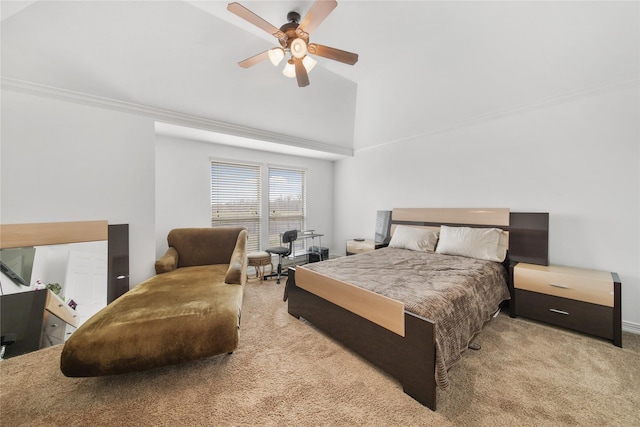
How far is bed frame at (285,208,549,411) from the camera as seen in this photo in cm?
140

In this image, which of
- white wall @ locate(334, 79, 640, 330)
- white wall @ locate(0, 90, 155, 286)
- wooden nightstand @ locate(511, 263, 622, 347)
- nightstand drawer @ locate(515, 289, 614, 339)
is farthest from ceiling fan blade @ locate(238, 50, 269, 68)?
nightstand drawer @ locate(515, 289, 614, 339)

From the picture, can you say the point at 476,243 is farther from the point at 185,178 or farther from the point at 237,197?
the point at 185,178

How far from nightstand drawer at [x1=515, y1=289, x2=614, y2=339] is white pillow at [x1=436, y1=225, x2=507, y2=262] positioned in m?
0.47

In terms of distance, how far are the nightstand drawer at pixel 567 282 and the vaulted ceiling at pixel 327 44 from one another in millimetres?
1960

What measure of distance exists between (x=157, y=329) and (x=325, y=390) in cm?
123

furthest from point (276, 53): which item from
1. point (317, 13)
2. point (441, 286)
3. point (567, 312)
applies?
point (567, 312)

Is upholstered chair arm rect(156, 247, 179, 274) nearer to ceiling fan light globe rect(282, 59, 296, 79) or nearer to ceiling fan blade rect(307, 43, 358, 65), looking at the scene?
ceiling fan light globe rect(282, 59, 296, 79)

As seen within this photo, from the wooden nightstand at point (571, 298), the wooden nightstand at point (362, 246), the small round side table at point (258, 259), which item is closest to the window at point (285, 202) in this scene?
the small round side table at point (258, 259)

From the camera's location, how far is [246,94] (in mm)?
2967

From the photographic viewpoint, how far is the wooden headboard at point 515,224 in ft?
8.57

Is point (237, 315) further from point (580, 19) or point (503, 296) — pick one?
point (580, 19)

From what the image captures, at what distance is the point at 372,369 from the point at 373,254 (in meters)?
1.60

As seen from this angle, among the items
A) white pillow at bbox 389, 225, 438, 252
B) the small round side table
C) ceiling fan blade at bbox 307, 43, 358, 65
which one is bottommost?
the small round side table

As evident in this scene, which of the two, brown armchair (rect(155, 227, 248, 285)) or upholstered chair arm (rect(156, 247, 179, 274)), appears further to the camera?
brown armchair (rect(155, 227, 248, 285))
